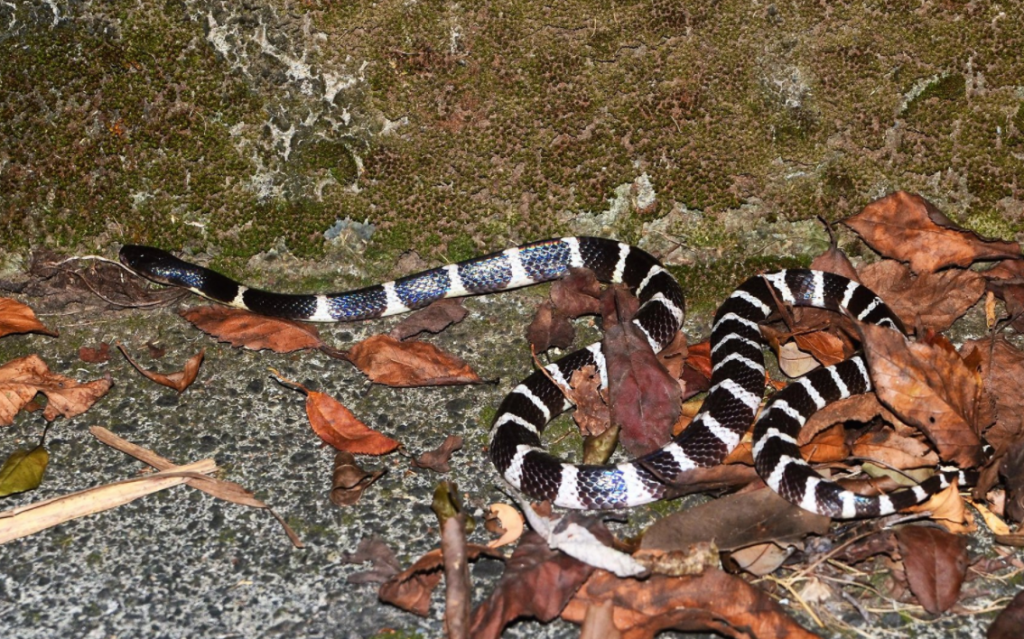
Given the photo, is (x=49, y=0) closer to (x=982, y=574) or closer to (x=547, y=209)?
(x=547, y=209)

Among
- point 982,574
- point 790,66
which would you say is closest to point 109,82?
point 790,66

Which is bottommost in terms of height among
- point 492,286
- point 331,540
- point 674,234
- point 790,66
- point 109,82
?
point 331,540

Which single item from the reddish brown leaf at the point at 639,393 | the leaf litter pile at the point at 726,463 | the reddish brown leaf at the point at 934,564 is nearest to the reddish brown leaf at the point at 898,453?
the leaf litter pile at the point at 726,463

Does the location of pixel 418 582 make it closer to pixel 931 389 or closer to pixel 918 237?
pixel 931 389

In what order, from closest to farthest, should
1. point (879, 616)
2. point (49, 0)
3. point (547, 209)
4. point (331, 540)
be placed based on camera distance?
point (879, 616) < point (331, 540) < point (49, 0) < point (547, 209)

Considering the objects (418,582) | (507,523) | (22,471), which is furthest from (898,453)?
(22,471)
